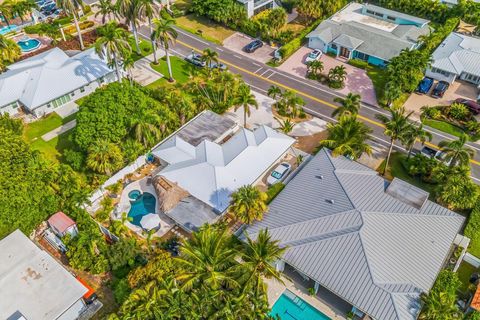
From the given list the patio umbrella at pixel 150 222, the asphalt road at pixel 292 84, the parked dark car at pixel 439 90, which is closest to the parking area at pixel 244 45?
the asphalt road at pixel 292 84

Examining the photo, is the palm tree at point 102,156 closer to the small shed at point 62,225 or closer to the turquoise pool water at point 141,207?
the turquoise pool water at point 141,207

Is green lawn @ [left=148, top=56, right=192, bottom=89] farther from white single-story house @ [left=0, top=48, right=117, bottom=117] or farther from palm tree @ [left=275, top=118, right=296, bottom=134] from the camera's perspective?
palm tree @ [left=275, top=118, right=296, bottom=134]

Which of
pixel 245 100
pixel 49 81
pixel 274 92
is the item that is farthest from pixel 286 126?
pixel 49 81

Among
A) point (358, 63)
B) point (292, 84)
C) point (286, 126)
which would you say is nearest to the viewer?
point (286, 126)

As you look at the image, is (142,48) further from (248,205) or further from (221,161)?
(248,205)

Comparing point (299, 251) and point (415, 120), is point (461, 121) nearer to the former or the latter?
point (415, 120)
